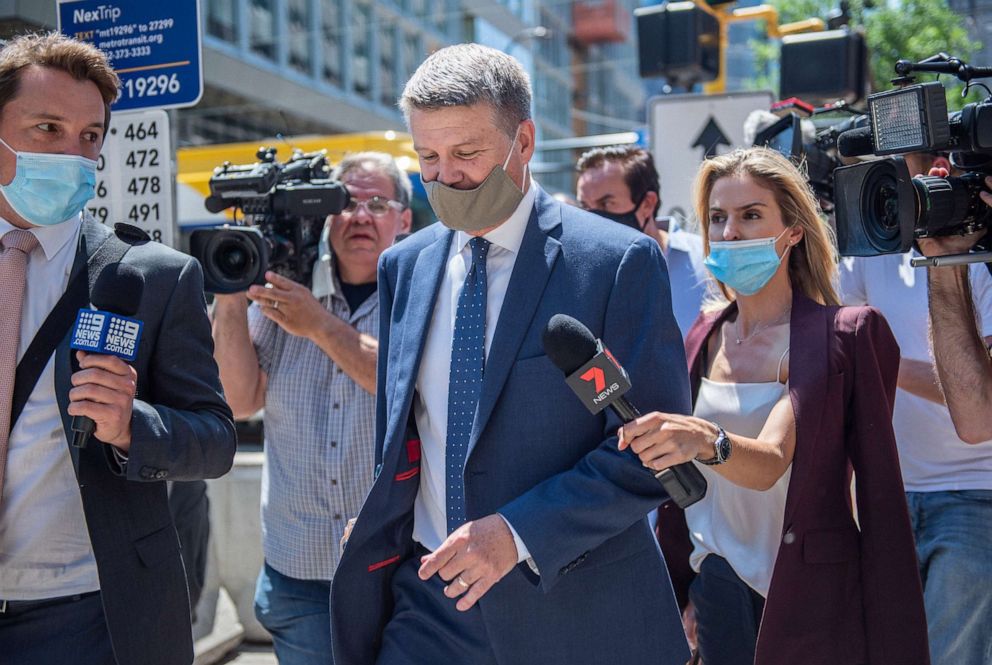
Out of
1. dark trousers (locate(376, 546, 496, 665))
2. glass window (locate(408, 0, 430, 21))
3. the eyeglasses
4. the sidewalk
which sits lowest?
the sidewalk

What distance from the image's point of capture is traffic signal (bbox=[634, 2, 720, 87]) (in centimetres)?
877

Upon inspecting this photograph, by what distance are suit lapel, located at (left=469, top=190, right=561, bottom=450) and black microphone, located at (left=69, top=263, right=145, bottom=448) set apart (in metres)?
0.77

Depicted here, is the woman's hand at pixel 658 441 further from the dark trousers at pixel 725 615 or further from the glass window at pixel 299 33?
the glass window at pixel 299 33

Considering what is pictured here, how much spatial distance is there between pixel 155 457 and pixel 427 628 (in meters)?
0.75

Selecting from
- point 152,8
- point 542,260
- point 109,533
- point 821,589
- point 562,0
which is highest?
point 562,0

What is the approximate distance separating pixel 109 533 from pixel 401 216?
1.99m

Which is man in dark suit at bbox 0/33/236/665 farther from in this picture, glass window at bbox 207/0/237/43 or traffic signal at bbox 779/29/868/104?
glass window at bbox 207/0/237/43

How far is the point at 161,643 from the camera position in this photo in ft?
8.98

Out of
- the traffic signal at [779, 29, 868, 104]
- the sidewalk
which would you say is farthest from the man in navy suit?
the traffic signal at [779, 29, 868, 104]

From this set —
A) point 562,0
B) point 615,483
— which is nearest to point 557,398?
point 615,483

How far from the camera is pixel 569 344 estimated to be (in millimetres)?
2162

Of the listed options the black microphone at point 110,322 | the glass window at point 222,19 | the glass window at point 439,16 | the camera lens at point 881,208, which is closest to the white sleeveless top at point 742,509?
the camera lens at point 881,208

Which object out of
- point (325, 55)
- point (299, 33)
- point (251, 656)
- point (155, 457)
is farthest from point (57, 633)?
point (325, 55)

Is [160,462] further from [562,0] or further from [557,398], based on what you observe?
[562,0]
